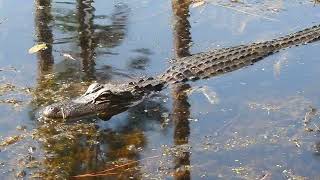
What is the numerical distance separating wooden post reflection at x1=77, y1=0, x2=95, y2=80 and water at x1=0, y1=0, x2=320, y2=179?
0.02m

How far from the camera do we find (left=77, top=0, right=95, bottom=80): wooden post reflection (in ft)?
26.3

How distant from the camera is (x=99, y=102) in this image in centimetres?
653

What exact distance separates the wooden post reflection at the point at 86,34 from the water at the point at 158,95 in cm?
2

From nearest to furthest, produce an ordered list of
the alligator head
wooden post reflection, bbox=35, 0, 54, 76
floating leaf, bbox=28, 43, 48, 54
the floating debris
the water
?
the water
the floating debris
the alligator head
wooden post reflection, bbox=35, 0, 54, 76
floating leaf, bbox=28, 43, 48, 54

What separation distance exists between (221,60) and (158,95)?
1.31m

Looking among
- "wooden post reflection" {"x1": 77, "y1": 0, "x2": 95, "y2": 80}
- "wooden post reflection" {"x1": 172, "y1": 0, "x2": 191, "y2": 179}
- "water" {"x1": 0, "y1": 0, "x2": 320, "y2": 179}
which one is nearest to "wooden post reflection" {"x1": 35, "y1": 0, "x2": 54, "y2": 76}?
"water" {"x1": 0, "y1": 0, "x2": 320, "y2": 179}

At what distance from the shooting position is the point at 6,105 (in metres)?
6.67

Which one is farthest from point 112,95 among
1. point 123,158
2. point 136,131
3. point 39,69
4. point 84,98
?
point 39,69

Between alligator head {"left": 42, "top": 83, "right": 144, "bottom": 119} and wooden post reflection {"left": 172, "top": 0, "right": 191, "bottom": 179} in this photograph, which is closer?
wooden post reflection {"left": 172, "top": 0, "right": 191, "bottom": 179}

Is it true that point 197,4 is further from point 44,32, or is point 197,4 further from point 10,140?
point 10,140

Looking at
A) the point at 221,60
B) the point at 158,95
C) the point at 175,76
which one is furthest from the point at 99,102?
the point at 221,60

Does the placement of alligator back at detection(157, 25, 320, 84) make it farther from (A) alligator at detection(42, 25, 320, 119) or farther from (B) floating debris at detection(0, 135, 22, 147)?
(B) floating debris at detection(0, 135, 22, 147)

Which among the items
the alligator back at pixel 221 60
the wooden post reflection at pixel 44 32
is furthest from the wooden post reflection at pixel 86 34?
the alligator back at pixel 221 60

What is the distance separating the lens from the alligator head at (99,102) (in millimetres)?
6266
